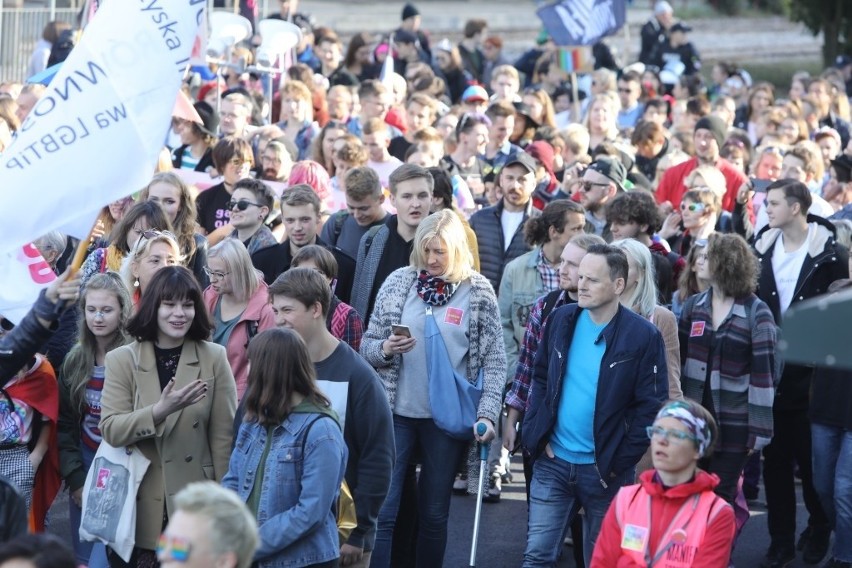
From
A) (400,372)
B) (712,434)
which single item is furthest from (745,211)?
(712,434)

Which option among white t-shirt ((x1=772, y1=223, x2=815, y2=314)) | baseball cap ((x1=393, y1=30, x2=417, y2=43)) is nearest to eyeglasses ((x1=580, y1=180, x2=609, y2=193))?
white t-shirt ((x1=772, y1=223, x2=815, y2=314))

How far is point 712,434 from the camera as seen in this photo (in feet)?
19.7

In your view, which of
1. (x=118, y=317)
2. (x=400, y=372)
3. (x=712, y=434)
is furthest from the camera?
(x=400, y=372)

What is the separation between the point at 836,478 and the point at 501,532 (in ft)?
6.56

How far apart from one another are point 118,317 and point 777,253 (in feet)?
14.4

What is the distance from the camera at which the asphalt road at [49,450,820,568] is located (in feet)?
27.2

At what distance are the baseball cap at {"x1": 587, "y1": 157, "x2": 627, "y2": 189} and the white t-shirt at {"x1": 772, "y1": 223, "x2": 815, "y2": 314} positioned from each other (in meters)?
1.35

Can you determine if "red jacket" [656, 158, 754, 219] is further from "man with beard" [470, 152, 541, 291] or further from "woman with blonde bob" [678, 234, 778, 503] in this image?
"woman with blonde bob" [678, 234, 778, 503]

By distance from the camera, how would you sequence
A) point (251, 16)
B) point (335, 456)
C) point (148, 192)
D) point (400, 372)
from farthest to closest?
point (251, 16) → point (148, 192) → point (400, 372) → point (335, 456)

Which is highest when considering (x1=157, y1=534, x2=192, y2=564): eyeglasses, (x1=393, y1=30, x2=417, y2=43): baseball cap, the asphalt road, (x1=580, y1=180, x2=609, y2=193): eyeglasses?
(x1=393, y1=30, x2=417, y2=43): baseball cap

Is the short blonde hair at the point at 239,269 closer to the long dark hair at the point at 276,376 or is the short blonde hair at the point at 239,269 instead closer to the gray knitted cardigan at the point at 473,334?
the gray knitted cardigan at the point at 473,334

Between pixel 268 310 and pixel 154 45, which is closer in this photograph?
pixel 154 45

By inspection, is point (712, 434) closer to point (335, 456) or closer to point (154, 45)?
point (335, 456)

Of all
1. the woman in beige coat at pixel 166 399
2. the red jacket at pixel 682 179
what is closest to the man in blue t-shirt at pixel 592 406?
the woman in beige coat at pixel 166 399
